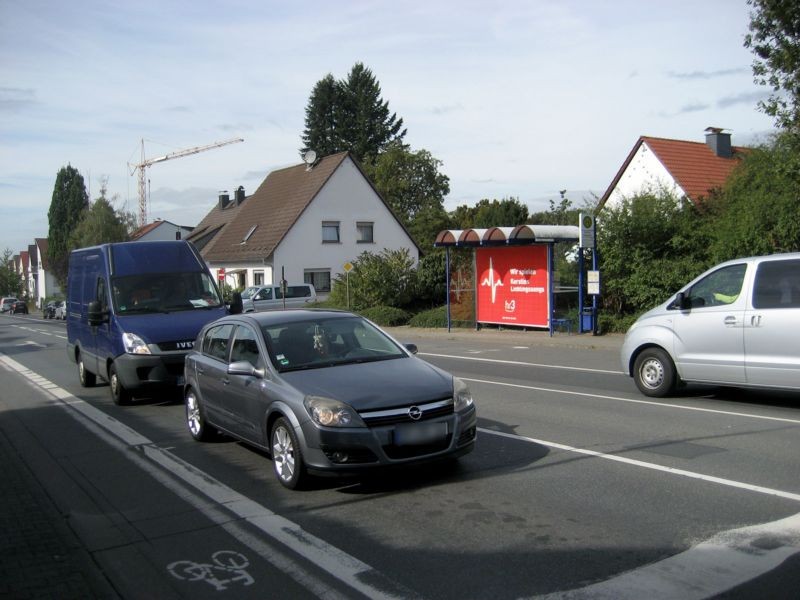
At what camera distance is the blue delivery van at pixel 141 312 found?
11805 mm

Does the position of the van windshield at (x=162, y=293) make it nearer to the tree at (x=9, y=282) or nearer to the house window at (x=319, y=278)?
the house window at (x=319, y=278)

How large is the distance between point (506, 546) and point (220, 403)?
4.06m

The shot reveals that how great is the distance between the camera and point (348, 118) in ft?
262

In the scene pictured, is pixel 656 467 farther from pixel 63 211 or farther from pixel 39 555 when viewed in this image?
pixel 63 211

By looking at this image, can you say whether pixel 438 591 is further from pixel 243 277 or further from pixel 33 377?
pixel 243 277

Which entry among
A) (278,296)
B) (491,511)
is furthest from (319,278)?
(491,511)

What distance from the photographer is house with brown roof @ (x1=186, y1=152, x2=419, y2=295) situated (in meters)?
46.3

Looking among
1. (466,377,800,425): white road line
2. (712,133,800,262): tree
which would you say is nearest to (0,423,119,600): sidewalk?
(466,377,800,425): white road line

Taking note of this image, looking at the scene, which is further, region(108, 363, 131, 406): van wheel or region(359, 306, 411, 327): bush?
region(359, 306, 411, 327): bush

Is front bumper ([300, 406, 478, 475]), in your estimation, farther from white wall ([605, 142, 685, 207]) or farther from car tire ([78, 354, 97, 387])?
white wall ([605, 142, 685, 207])

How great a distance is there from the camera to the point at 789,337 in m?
9.37

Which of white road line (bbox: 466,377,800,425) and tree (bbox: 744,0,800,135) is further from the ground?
tree (bbox: 744,0,800,135)

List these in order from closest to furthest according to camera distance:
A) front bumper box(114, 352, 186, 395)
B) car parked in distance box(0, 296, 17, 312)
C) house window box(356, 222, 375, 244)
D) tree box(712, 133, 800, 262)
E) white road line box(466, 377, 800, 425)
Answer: white road line box(466, 377, 800, 425) < front bumper box(114, 352, 186, 395) < tree box(712, 133, 800, 262) < house window box(356, 222, 375, 244) < car parked in distance box(0, 296, 17, 312)

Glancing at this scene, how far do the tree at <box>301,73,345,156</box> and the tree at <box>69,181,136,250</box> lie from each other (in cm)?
1951
